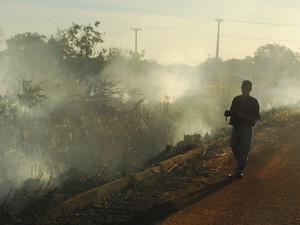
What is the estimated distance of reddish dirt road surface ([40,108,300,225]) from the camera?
5.93 m

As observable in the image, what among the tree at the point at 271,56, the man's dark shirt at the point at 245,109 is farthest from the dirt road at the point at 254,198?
the tree at the point at 271,56

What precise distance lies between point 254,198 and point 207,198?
77 cm

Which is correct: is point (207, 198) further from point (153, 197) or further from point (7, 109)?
point (7, 109)

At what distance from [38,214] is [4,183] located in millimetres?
1922

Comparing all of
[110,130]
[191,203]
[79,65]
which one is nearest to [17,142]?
[110,130]

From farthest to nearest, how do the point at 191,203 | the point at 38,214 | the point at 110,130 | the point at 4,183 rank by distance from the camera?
the point at 110,130, the point at 4,183, the point at 191,203, the point at 38,214

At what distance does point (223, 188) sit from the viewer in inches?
301

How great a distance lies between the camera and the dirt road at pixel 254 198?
596 centimetres

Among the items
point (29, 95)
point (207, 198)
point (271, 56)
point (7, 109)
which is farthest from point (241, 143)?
point (271, 56)

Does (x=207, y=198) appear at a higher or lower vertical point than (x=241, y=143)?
lower

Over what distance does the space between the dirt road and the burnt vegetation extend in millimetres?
1872

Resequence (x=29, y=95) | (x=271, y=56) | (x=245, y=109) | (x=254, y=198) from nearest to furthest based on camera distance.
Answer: (x=254, y=198), (x=245, y=109), (x=29, y=95), (x=271, y=56)

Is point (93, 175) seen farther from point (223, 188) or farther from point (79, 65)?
point (79, 65)

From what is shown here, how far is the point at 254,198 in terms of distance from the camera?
22.9ft
